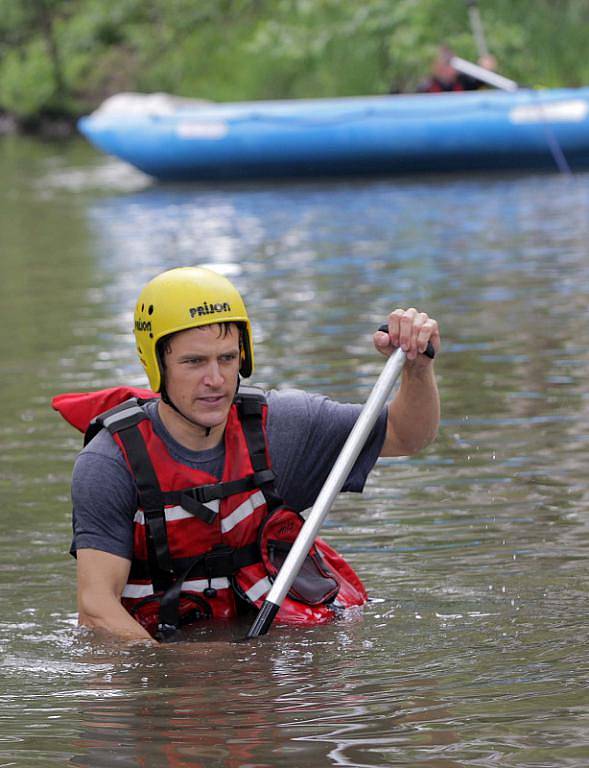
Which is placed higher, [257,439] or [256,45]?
[256,45]

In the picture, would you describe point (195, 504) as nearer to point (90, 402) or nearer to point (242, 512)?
point (242, 512)

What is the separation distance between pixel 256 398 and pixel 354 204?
44.9 ft

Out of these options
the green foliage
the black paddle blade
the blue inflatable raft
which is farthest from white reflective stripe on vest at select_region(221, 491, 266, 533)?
the green foliage

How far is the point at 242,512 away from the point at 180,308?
620 mm

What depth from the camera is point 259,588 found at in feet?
15.3

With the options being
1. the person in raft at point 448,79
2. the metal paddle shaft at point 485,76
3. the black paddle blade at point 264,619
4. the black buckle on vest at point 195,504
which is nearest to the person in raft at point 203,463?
the black buckle on vest at point 195,504

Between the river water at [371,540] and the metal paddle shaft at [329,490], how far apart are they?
162mm

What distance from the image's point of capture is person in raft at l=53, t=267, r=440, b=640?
441cm

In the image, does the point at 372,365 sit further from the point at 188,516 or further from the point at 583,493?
the point at 188,516

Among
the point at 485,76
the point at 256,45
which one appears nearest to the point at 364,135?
the point at 485,76

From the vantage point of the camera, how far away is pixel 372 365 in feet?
29.8

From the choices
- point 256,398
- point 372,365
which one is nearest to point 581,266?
point 372,365

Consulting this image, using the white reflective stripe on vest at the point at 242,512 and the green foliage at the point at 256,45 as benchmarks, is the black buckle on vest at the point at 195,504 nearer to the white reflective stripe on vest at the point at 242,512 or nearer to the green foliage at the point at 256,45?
the white reflective stripe on vest at the point at 242,512

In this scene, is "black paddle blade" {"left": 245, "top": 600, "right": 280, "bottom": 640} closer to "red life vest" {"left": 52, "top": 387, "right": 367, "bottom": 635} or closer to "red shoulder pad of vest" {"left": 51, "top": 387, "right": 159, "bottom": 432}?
"red life vest" {"left": 52, "top": 387, "right": 367, "bottom": 635}
